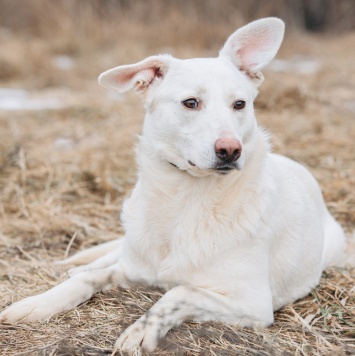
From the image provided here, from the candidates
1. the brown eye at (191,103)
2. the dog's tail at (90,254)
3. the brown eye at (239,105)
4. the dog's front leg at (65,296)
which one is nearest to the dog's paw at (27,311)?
the dog's front leg at (65,296)

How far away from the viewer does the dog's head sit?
275 centimetres

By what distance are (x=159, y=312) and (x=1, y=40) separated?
9.95m

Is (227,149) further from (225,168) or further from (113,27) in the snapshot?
(113,27)

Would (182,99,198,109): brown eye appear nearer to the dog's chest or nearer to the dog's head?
the dog's head

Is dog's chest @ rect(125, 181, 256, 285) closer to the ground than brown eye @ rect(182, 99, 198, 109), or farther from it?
closer to the ground

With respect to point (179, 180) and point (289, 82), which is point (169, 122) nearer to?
point (179, 180)

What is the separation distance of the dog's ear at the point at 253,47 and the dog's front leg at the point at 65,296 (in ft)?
→ 3.88

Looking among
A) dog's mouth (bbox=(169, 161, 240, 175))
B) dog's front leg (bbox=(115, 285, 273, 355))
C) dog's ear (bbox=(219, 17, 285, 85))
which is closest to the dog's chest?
dog's front leg (bbox=(115, 285, 273, 355))

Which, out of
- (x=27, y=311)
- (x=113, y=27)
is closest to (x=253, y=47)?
(x=27, y=311)

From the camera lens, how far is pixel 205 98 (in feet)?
9.41

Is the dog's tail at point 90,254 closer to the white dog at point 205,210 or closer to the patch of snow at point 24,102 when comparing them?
the white dog at point 205,210

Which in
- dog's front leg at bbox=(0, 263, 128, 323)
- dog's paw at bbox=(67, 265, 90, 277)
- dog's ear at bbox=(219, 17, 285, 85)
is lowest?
dog's paw at bbox=(67, 265, 90, 277)

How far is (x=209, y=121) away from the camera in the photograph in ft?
9.13

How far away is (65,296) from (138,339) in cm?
55
